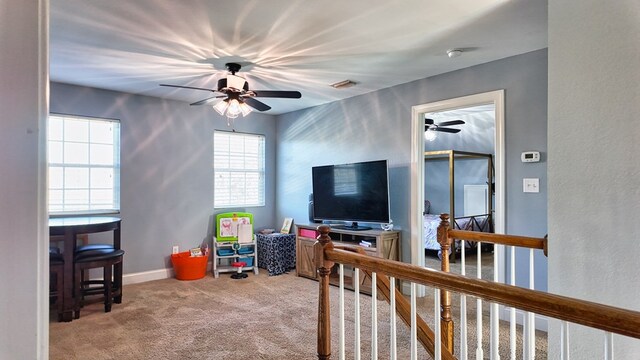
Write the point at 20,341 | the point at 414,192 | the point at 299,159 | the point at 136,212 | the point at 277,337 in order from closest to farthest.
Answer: the point at 20,341 < the point at 277,337 < the point at 414,192 < the point at 136,212 < the point at 299,159

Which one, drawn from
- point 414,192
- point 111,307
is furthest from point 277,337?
point 414,192

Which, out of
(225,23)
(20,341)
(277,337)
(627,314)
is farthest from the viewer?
Result: (277,337)

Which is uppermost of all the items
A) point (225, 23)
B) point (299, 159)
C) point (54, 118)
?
point (225, 23)

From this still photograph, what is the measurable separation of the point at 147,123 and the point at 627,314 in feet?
16.5

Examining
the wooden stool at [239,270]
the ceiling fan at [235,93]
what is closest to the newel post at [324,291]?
the ceiling fan at [235,93]

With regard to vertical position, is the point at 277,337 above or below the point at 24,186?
below

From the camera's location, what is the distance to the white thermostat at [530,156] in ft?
10.4

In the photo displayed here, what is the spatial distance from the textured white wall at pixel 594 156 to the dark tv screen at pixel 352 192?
2.29m

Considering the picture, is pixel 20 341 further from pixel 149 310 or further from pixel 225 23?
pixel 149 310

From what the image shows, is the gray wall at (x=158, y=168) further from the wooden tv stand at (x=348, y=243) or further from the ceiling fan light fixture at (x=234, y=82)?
the ceiling fan light fixture at (x=234, y=82)

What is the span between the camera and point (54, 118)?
4.17 metres

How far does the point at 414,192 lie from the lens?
4129 mm

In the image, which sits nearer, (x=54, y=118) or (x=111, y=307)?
(x=111, y=307)

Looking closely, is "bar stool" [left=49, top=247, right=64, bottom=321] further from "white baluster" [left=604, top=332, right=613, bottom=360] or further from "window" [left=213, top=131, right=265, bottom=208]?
"white baluster" [left=604, top=332, right=613, bottom=360]
